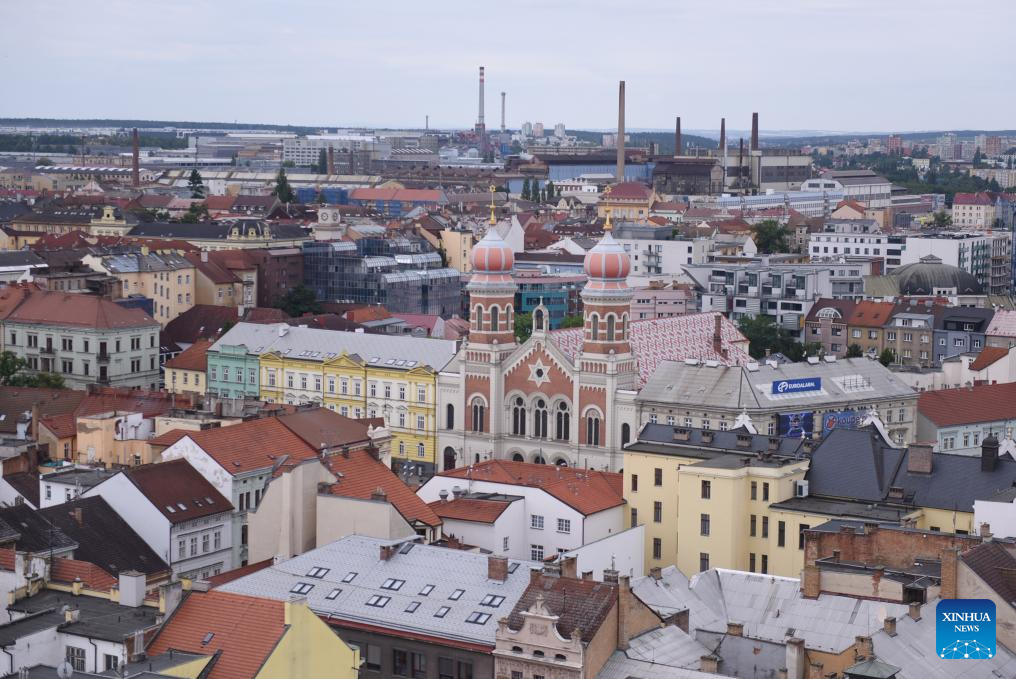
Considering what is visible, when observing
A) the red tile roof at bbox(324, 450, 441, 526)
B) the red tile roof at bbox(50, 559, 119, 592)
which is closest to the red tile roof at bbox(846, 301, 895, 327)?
the red tile roof at bbox(324, 450, 441, 526)

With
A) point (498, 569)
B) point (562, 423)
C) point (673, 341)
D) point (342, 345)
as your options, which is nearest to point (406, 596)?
point (498, 569)

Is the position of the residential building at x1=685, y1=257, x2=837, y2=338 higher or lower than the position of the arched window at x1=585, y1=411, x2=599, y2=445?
higher

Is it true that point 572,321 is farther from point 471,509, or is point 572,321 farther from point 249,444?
point 471,509

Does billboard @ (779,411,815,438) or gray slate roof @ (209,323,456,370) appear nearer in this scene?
billboard @ (779,411,815,438)

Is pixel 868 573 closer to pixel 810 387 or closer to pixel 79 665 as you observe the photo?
pixel 79 665

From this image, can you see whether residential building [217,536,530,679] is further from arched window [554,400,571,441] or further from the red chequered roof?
the red chequered roof

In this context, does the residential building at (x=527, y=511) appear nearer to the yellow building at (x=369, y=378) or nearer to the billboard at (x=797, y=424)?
the billboard at (x=797, y=424)

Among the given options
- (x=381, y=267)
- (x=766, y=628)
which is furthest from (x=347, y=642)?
(x=381, y=267)
